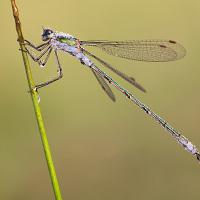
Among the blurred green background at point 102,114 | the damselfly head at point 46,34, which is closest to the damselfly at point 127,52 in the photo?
the damselfly head at point 46,34

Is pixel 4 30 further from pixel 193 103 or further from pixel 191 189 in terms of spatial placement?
pixel 191 189

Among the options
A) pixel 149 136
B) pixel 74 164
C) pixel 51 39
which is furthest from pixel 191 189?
pixel 51 39

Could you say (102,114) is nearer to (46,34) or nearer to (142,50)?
(142,50)

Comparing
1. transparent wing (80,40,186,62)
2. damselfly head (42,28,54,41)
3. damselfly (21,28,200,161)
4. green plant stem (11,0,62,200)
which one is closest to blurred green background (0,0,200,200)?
damselfly (21,28,200,161)

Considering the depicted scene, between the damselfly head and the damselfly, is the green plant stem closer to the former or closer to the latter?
the damselfly head

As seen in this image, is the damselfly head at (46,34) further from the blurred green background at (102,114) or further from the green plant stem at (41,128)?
the blurred green background at (102,114)

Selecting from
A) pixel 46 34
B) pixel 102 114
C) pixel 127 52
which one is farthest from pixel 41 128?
pixel 102 114
